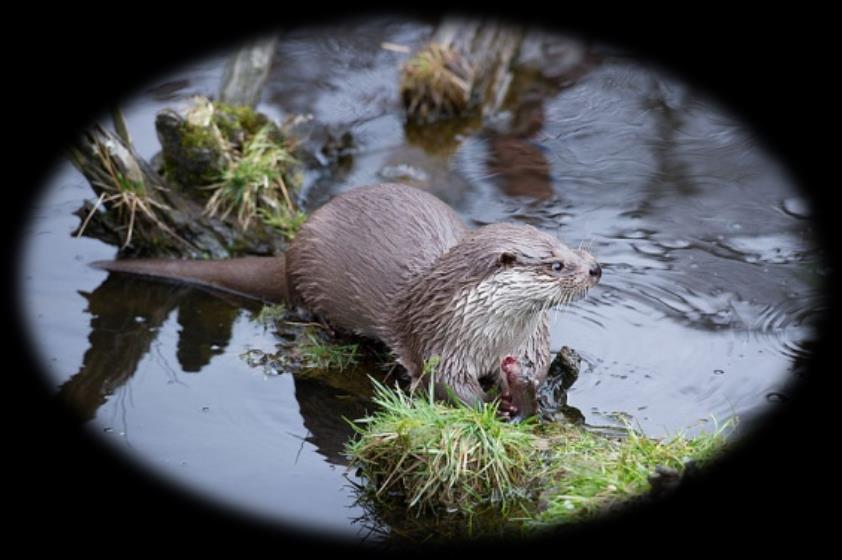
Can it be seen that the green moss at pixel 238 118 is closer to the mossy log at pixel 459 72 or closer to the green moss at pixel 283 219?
the green moss at pixel 283 219

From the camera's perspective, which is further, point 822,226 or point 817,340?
point 822,226

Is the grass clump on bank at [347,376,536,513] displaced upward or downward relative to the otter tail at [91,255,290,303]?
upward

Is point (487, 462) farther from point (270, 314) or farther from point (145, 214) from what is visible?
point (145, 214)

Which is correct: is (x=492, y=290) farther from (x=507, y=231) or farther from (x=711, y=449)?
(x=711, y=449)

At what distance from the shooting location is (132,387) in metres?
4.79

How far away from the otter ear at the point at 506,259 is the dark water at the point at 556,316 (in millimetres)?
668

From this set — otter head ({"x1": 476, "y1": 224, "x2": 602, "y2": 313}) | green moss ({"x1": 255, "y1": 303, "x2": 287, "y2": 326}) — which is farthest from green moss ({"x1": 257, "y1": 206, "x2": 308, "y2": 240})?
otter head ({"x1": 476, "y1": 224, "x2": 602, "y2": 313})

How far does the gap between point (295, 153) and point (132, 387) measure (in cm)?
204

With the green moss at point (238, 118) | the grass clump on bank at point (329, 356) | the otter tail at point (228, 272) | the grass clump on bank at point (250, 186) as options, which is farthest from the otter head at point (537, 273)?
the green moss at point (238, 118)

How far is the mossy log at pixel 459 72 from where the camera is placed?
718 centimetres

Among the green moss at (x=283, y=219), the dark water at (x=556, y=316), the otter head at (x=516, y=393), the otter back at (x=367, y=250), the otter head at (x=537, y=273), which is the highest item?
the otter head at (x=537, y=273)

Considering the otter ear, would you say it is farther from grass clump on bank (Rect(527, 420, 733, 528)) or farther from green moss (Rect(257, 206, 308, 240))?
green moss (Rect(257, 206, 308, 240))

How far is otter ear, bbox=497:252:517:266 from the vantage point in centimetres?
429

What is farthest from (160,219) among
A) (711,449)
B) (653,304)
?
(711,449)
